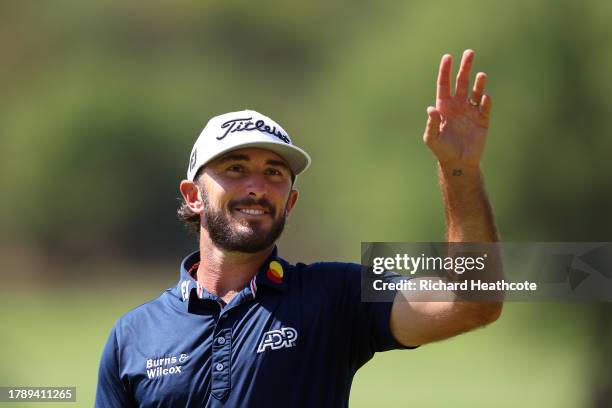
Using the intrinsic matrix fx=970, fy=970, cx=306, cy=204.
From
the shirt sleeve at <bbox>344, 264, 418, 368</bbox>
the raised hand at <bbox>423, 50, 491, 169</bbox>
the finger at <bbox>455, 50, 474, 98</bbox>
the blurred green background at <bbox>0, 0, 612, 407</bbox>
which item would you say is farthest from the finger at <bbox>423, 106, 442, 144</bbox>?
the blurred green background at <bbox>0, 0, 612, 407</bbox>

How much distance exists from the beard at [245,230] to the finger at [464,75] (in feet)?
A: 2.91

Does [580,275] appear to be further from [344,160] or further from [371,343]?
[344,160]

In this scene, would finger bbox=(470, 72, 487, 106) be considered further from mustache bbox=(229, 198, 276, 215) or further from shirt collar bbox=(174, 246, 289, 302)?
shirt collar bbox=(174, 246, 289, 302)

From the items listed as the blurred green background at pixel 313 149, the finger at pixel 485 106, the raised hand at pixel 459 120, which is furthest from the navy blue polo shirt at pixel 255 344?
the blurred green background at pixel 313 149

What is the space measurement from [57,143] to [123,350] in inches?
805

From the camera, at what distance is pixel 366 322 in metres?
3.66

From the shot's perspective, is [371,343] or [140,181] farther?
[140,181]

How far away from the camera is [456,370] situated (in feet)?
51.4

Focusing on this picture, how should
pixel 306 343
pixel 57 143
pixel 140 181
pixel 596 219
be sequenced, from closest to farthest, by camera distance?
pixel 306 343
pixel 596 219
pixel 57 143
pixel 140 181

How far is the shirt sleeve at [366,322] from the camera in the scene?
3598 mm

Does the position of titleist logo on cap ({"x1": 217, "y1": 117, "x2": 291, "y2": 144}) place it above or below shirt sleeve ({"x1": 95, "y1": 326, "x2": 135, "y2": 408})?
above

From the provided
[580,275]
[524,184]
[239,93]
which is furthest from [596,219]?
[239,93]

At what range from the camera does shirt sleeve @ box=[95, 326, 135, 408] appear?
373cm

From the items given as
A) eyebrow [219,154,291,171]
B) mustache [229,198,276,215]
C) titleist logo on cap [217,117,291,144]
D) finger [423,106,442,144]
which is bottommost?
mustache [229,198,276,215]
